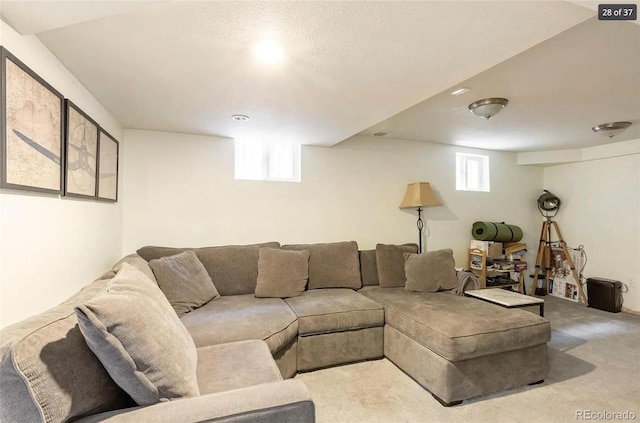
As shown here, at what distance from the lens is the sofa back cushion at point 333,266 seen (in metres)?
3.11

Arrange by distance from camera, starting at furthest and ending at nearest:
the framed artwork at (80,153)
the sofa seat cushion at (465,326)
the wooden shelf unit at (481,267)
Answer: the wooden shelf unit at (481,267), the sofa seat cushion at (465,326), the framed artwork at (80,153)

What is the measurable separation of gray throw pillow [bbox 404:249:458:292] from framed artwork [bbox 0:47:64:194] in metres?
2.88

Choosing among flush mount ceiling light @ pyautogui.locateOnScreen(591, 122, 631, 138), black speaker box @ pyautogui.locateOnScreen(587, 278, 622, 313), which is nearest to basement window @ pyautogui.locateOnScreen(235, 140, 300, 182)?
flush mount ceiling light @ pyautogui.locateOnScreen(591, 122, 631, 138)

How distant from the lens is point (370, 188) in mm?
3932

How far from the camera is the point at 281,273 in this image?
113 inches

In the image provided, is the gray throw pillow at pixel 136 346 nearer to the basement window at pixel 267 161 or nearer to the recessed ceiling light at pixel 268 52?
the recessed ceiling light at pixel 268 52

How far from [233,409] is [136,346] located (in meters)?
0.38

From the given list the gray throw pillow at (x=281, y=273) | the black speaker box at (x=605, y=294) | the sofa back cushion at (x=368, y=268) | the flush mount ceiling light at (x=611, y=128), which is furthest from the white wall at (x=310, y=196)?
the flush mount ceiling light at (x=611, y=128)

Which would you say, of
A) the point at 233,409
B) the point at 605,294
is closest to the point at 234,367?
the point at 233,409

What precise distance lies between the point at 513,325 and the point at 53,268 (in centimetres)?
283

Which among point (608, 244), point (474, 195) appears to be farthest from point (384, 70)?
point (608, 244)

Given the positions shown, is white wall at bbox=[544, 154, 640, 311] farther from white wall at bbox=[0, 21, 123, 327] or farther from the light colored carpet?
white wall at bbox=[0, 21, 123, 327]

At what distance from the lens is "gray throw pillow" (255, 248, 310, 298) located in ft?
9.20

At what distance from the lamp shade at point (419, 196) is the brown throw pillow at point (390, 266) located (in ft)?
2.35
